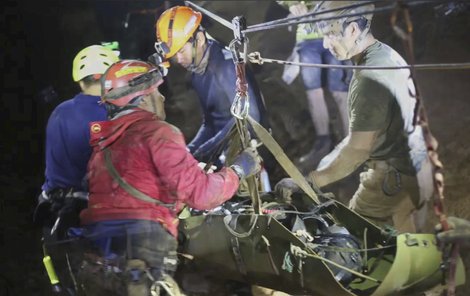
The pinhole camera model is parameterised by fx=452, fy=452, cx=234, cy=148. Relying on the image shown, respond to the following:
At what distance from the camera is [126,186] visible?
1.56 meters

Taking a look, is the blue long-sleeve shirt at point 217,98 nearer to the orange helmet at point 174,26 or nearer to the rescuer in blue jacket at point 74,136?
the orange helmet at point 174,26

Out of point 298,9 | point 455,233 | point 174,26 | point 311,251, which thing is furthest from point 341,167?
point 174,26

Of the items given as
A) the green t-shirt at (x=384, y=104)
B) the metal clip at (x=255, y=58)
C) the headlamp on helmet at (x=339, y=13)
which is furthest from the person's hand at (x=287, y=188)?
the headlamp on helmet at (x=339, y=13)

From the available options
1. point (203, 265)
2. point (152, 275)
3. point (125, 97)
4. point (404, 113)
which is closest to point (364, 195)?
point (404, 113)

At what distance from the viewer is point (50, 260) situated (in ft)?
5.86

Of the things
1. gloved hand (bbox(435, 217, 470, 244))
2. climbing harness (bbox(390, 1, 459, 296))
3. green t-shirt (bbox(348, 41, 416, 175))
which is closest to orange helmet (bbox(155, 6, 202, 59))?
green t-shirt (bbox(348, 41, 416, 175))

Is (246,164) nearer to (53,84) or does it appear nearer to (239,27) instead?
(239,27)

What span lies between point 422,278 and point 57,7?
1726 millimetres

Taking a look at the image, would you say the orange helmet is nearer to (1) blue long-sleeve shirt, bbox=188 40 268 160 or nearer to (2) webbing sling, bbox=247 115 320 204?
(1) blue long-sleeve shirt, bbox=188 40 268 160

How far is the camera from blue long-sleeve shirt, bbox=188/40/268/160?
1.89 metres

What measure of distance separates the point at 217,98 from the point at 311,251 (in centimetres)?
77

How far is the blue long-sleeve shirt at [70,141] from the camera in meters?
1.74

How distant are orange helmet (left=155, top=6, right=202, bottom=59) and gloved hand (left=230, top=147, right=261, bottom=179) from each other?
0.52 m

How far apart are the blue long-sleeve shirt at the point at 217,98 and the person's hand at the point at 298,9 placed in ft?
0.96
